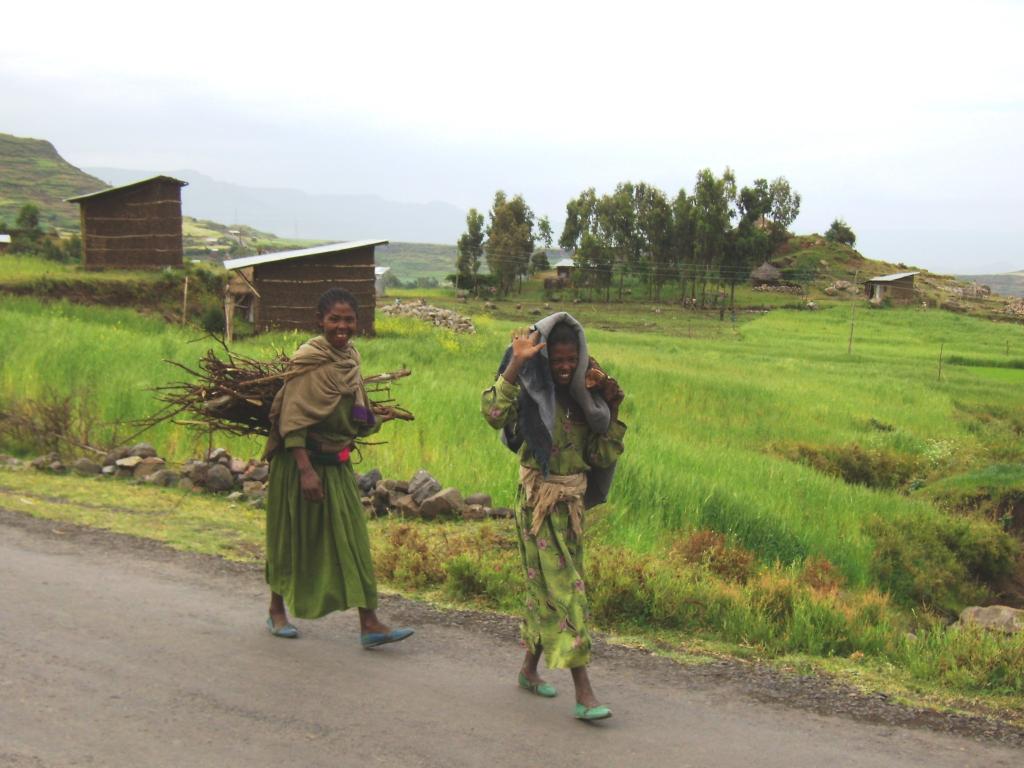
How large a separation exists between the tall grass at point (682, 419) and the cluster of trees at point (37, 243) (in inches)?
558

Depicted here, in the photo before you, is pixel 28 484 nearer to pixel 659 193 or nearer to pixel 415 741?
pixel 415 741

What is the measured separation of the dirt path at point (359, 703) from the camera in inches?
160

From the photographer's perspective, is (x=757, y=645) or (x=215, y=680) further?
(x=757, y=645)

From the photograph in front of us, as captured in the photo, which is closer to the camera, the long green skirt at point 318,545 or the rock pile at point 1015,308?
the long green skirt at point 318,545

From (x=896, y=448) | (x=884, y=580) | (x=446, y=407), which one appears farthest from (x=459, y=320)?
(x=884, y=580)

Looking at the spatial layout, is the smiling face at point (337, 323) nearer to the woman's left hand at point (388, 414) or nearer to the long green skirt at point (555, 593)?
the woman's left hand at point (388, 414)

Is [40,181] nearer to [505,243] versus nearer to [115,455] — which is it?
[505,243]

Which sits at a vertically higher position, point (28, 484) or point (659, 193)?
point (659, 193)

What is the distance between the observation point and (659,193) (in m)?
79.9

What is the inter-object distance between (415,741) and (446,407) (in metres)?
9.33

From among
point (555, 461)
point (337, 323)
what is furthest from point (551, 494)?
point (337, 323)

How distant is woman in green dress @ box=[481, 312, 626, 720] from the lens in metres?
4.56

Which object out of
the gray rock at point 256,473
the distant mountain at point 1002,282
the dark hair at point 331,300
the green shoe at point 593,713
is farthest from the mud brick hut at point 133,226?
the distant mountain at point 1002,282

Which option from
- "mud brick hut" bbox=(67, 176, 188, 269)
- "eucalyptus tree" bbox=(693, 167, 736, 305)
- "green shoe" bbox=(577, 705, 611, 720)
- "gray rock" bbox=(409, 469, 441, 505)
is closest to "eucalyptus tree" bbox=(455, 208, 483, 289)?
"eucalyptus tree" bbox=(693, 167, 736, 305)
